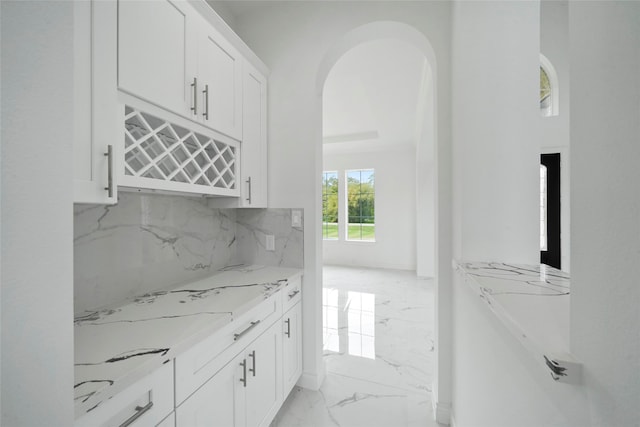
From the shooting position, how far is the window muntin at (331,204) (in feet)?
21.4

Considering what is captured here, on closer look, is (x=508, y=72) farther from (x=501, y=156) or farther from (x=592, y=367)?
(x=592, y=367)

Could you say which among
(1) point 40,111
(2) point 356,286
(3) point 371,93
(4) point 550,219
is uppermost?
(3) point 371,93

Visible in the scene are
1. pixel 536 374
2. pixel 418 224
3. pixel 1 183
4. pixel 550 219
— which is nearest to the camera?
pixel 1 183

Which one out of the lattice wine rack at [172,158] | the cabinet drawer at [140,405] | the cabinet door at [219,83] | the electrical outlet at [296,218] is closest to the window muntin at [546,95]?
the electrical outlet at [296,218]

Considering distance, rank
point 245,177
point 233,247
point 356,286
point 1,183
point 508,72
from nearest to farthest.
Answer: point 1,183 → point 508,72 → point 245,177 → point 233,247 → point 356,286

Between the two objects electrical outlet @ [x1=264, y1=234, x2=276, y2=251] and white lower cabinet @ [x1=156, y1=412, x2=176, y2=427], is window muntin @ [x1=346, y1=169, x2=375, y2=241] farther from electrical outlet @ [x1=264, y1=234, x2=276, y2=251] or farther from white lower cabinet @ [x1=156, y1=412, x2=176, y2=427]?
white lower cabinet @ [x1=156, y1=412, x2=176, y2=427]

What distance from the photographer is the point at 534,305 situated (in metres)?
0.68

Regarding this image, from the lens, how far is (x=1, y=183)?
0.31 m

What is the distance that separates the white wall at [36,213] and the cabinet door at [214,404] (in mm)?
670

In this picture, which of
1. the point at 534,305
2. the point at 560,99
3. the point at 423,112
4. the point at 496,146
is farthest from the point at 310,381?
the point at 560,99

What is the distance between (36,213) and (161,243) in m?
1.29

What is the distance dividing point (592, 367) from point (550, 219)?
11.4 ft

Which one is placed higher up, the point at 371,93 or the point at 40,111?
the point at 371,93

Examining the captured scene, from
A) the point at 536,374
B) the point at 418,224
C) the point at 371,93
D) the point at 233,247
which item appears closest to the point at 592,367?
the point at 536,374
